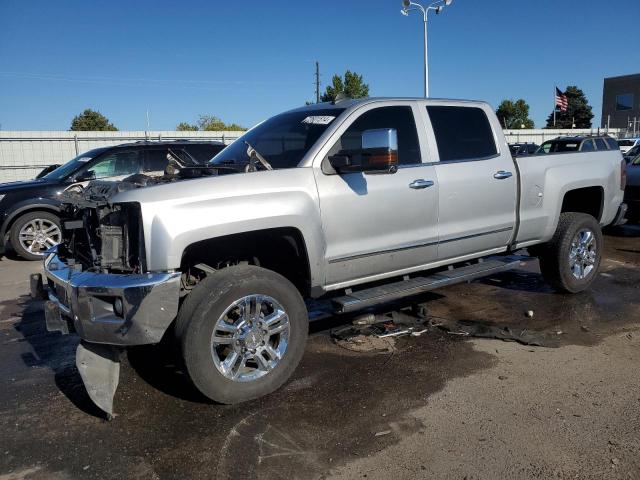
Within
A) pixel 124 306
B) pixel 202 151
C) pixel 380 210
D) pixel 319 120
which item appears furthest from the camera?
pixel 202 151

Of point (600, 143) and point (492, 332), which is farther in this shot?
point (600, 143)

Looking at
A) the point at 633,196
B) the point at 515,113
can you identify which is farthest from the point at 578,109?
the point at 633,196

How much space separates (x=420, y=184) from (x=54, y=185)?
7.13 meters

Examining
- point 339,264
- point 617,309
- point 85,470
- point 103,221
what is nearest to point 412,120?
point 339,264

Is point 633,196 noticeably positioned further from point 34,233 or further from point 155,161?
point 34,233

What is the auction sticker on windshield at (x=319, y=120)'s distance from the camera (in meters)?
4.37

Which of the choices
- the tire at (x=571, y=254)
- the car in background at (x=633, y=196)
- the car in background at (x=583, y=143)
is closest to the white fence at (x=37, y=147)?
the car in background at (x=583, y=143)

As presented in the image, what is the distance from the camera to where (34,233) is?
9180mm

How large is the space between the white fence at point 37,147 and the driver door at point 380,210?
1629 cm

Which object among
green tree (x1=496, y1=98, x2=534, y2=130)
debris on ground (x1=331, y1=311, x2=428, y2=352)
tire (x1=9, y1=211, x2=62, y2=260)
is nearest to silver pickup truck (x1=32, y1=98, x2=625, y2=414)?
debris on ground (x1=331, y1=311, x2=428, y2=352)

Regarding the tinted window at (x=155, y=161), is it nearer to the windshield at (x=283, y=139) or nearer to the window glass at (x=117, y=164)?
the window glass at (x=117, y=164)

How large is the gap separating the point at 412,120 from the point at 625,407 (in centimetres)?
270

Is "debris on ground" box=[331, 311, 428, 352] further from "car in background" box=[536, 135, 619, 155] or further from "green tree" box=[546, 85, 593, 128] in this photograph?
"green tree" box=[546, 85, 593, 128]

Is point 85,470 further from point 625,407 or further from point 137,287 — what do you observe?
point 625,407
